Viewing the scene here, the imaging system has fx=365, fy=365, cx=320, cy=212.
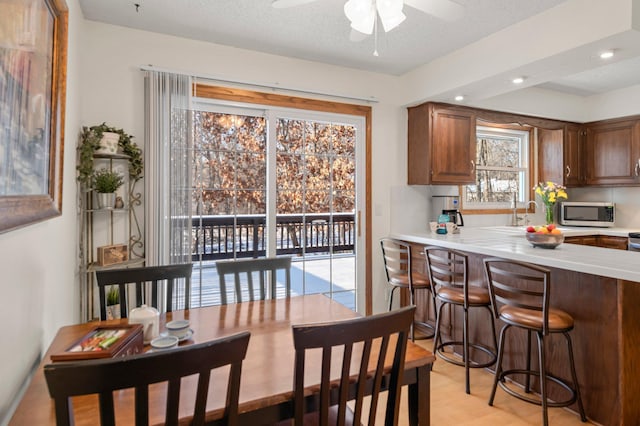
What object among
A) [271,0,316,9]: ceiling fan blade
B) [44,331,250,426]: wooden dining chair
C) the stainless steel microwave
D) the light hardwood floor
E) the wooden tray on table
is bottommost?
the light hardwood floor

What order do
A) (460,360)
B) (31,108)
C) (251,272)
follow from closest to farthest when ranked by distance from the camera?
(31,108), (251,272), (460,360)

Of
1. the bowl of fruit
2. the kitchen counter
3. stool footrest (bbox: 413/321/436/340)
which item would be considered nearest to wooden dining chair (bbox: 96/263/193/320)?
the kitchen counter

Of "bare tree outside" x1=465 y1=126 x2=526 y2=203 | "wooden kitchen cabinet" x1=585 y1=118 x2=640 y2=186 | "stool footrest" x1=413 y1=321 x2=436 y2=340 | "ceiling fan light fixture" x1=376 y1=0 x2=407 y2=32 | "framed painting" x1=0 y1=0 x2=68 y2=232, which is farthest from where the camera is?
"bare tree outside" x1=465 y1=126 x2=526 y2=203

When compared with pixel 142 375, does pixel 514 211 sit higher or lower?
higher

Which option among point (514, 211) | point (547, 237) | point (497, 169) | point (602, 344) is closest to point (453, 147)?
point (497, 169)

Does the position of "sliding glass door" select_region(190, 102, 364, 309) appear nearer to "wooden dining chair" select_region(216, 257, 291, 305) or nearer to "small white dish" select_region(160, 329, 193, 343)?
"wooden dining chair" select_region(216, 257, 291, 305)

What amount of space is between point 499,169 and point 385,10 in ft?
11.6

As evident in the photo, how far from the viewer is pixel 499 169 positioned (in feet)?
15.1

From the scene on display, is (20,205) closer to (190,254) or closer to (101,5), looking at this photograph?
(190,254)

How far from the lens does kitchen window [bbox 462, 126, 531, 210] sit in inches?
177

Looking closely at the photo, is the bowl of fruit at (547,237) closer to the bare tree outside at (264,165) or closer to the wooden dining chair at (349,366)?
the bare tree outside at (264,165)

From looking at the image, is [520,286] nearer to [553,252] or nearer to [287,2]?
[553,252]

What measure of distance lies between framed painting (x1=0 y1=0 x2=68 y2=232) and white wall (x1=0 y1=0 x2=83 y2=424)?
116 millimetres

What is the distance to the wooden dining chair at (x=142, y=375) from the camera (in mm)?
755
